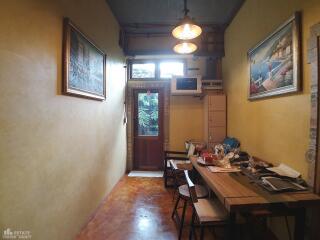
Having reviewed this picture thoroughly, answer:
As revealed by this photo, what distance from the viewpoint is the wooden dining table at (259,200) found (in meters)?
1.37

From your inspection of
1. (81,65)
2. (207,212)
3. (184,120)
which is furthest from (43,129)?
(184,120)

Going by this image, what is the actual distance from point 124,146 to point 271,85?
3.10m

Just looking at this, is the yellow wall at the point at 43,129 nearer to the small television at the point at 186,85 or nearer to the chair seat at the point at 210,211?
the chair seat at the point at 210,211

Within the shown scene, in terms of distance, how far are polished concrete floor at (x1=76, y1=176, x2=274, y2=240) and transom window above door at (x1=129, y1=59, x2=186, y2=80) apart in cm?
243

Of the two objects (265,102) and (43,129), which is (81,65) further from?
(265,102)

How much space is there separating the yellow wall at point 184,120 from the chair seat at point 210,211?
103 inches

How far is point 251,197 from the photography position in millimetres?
1450

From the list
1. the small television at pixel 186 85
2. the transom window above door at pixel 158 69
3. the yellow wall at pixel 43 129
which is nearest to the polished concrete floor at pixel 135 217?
the yellow wall at pixel 43 129

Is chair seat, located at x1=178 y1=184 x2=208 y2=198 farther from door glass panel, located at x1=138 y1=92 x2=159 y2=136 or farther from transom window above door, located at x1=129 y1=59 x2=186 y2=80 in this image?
transom window above door, located at x1=129 y1=59 x2=186 y2=80

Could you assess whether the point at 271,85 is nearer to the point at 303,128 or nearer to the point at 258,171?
the point at 303,128

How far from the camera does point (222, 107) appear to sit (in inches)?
153

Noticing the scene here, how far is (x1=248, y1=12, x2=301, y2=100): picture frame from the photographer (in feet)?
5.88

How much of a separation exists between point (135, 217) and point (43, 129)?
1648mm

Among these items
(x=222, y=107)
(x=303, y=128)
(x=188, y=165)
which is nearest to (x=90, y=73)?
(x=188, y=165)
